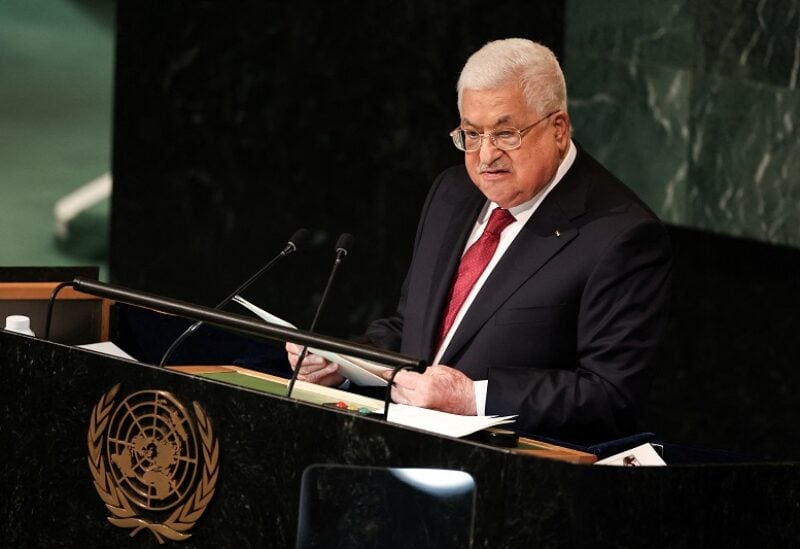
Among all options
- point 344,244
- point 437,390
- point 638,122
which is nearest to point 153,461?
point 437,390

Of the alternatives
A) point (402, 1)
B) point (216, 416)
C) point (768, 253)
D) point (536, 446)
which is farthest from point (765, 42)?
point (216, 416)

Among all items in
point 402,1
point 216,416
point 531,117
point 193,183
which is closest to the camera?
point 216,416

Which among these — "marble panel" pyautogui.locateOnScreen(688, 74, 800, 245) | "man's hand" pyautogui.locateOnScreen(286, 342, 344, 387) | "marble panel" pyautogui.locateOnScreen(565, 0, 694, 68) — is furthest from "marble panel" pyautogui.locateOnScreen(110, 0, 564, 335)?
"man's hand" pyautogui.locateOnScreen(286, 342, 344, 387)

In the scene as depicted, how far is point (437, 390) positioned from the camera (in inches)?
105

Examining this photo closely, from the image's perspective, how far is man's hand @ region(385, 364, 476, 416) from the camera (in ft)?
8.67

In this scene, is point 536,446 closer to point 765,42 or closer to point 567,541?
point 567,541

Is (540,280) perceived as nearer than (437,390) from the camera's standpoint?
No

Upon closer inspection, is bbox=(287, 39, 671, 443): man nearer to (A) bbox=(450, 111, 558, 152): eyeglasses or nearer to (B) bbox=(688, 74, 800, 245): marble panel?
(A) bbox=(450, 111, 558, 152): eyeglasses

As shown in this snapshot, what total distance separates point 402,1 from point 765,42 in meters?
1.49

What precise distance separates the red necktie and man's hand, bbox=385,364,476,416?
431 millimetres

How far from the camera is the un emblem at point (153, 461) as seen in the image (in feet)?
7.40

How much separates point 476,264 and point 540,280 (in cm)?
22

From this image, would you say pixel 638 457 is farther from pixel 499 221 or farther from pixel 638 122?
pixel 638 122

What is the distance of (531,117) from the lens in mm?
3006
